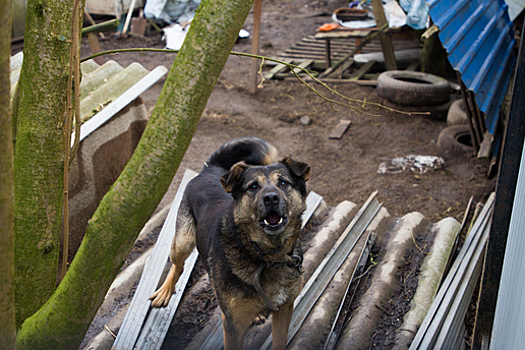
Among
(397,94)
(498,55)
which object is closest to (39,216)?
(498,55)

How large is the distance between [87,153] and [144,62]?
25.8 ft

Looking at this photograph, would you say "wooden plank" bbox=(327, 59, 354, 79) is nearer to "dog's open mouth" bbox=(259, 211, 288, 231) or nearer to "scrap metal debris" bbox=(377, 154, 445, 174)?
"scrap metal debris" bbox=(377, 154, 445, 174)

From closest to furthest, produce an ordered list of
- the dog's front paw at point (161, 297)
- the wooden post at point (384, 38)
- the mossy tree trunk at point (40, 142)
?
the mossy tree trunk at point (40, 142) → the dog's front paw at point (161, 297) → the wooden post at point (384, 38)

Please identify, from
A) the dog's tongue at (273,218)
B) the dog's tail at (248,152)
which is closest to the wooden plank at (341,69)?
the dog's tail at (248,152)

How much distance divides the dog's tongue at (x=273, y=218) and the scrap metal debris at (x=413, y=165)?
436cm

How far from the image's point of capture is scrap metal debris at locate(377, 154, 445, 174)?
6727 millimetres

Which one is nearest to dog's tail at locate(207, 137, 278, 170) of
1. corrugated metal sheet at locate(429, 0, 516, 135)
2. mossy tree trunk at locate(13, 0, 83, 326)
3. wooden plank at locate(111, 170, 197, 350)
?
wooden plank at locate(111, 170, 197, 350)

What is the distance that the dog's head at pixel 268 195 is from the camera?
108 inches

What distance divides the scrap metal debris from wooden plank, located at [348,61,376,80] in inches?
149

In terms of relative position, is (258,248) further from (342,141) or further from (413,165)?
(342,141)

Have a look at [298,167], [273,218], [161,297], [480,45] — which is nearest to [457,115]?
[480,45]

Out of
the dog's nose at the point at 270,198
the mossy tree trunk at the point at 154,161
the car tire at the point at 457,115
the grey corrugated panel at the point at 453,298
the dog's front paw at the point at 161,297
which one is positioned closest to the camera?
the mossy tree trunk at the point at 154,161

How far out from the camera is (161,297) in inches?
139

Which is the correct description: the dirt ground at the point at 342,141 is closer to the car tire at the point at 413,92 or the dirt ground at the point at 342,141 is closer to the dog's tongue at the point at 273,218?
the car tire at the point at 413,92
